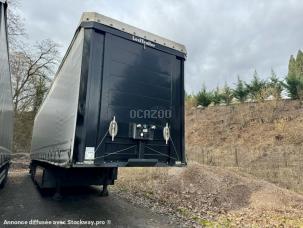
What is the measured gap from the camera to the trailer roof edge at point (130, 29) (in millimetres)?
5262

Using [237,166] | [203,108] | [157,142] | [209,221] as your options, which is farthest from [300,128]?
[157,142]

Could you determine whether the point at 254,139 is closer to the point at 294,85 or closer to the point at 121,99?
the point at 294,85

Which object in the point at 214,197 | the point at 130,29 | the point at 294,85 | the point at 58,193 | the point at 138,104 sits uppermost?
the point at 294,85

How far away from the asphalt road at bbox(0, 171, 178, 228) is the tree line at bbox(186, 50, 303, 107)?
1393 centimetres

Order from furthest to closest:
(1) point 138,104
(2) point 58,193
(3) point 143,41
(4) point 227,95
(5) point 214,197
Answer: (4) point 227,95, (5) point 214,197, (2) point 58,193, (3) point 143,41, (1) point 138,104

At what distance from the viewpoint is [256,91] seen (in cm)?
2008

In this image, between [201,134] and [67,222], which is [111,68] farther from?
[201,134]

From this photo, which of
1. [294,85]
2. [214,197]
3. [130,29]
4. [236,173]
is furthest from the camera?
[294,85]

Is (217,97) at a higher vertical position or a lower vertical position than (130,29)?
higher

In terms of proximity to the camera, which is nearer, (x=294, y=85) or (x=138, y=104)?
(x=138, y=104)

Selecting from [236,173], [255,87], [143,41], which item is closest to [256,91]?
[255,87]

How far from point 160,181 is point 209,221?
439 centimetres

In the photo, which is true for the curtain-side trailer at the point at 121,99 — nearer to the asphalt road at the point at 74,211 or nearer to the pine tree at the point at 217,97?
the asphalt road at the point at 74,211

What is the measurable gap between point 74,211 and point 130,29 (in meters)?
4.19
